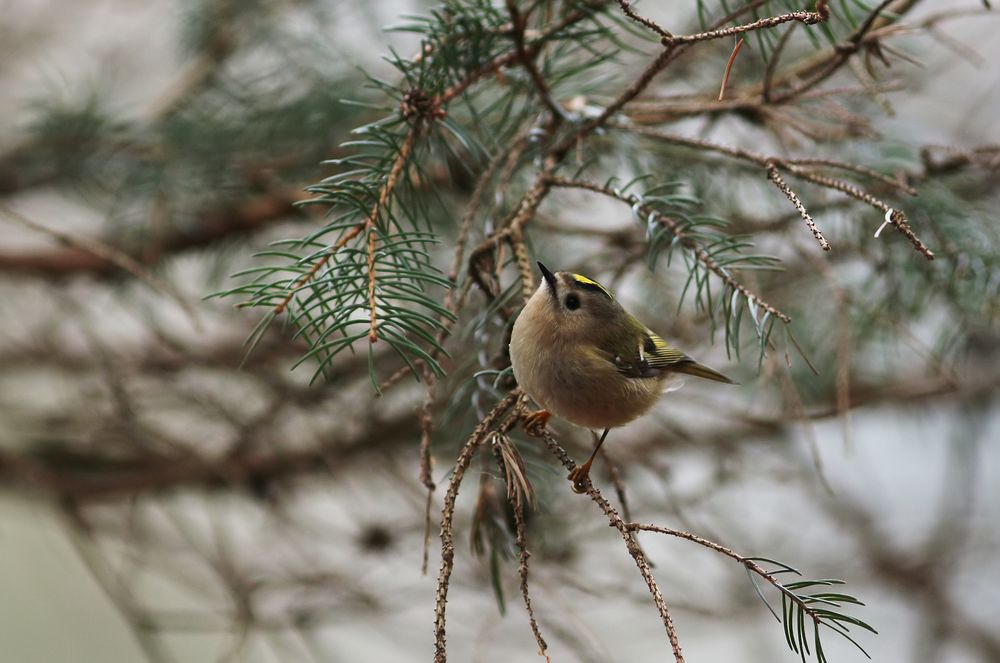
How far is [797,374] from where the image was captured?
0.99 metres

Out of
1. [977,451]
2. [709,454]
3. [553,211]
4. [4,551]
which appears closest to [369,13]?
[553,211]

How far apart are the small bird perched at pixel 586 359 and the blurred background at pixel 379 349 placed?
0.04m

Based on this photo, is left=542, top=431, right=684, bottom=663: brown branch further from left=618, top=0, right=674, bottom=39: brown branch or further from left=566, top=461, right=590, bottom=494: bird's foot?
left=618, top=0, right=674, bottom=39: brown branch

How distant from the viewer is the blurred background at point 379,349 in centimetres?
81

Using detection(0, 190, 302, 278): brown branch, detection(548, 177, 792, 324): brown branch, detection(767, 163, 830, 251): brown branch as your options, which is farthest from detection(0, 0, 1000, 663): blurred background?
detection(767, 163, 830, 251): brown branch

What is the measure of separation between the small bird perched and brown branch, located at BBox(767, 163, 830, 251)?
7.3 inches

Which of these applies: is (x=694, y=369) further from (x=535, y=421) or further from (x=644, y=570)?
(x=644, y=570)

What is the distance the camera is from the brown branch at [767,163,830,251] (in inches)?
15.5

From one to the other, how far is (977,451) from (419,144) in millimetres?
1392

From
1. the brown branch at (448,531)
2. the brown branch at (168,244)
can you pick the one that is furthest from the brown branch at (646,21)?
the brown branch at (168,244)

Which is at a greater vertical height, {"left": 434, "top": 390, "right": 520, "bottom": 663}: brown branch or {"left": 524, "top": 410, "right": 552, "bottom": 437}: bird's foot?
{"left": 524, "top": 410, "right": 552, "bottom": 437}: bird's foot

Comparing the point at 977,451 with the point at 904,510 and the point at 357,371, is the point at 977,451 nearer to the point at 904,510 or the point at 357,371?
the point at 904,510

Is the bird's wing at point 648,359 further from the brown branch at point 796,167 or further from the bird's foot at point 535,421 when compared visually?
the brown branch at point 796,167

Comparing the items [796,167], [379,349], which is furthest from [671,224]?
[379,349]
